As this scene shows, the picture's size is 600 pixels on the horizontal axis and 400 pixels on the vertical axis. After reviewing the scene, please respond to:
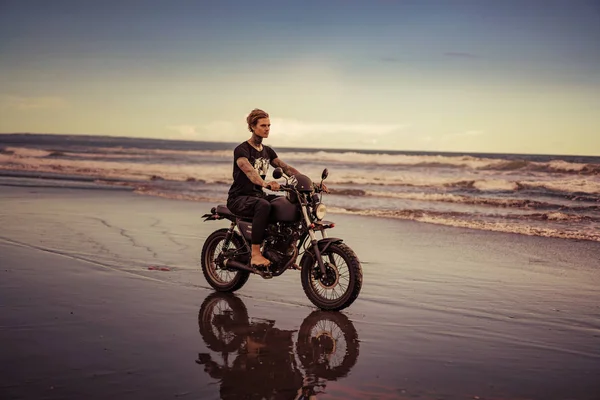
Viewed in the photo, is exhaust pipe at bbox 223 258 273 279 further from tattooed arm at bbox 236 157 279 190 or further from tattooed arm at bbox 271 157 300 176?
tattooed arm at bbox 271 157 300 176

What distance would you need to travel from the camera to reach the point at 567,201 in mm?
22828

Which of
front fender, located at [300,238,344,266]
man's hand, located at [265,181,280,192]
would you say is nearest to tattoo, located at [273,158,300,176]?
man's hand, located at [265,181,280,192]

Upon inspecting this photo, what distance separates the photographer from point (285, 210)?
733 cm

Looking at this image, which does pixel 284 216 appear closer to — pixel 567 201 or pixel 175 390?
pixel 175 390

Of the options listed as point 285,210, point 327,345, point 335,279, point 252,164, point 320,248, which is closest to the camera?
point 327,345

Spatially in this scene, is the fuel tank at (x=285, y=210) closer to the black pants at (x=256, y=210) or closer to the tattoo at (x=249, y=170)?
the black pants at (x=256, y=210)

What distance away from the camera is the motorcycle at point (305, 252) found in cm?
703

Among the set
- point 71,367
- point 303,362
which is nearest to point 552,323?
point 303,362

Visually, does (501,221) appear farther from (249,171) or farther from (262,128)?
(249,171)

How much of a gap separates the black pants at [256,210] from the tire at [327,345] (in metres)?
1.18

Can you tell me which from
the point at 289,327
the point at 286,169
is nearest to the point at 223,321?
the point at 289,327

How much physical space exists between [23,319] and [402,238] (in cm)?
832

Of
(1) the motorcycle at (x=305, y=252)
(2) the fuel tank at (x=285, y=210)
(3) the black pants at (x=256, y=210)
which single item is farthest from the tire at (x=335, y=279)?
(3) the black pants at (x=256, y=210)

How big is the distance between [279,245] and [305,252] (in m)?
0.38
